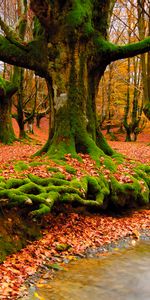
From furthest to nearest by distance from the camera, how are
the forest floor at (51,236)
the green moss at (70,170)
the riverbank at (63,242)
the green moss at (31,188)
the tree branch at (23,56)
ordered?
the tree branch at (23,56) → the green moss at (70,170) → the green moss at (31,188) → the forest floor at (51,236) → the riverbank at (63,242)

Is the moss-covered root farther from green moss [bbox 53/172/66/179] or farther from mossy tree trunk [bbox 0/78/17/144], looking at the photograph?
mossy tree trunk [bbox 0/78/17/144]

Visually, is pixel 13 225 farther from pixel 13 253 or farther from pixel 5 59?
pixel 5 59

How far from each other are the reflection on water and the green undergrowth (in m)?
1.34

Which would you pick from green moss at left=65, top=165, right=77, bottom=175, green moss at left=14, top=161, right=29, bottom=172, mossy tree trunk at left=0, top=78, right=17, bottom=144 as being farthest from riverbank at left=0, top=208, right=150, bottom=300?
mossy tree trunk at left=0, top=78, right=17, bottom=144

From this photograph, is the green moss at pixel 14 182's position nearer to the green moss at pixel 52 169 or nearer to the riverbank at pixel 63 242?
the riverbank at pixel 63 242

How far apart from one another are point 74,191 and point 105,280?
245 centimetres

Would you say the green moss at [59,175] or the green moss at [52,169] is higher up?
the green moss at [52,169]

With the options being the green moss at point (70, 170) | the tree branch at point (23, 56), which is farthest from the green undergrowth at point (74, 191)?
the tree branch at point (23, 56)

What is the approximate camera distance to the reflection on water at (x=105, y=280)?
15.5ft

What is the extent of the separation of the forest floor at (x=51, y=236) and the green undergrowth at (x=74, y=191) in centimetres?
28

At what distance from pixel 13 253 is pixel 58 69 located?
6.38 meters

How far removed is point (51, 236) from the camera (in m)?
6.62

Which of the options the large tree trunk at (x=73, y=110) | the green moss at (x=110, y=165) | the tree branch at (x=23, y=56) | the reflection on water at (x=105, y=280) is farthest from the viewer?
the large tree trunk at (x=73, y=110)

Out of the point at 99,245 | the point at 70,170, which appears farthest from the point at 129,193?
the point at 99,245
